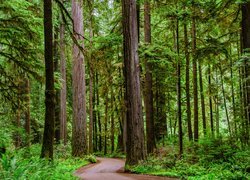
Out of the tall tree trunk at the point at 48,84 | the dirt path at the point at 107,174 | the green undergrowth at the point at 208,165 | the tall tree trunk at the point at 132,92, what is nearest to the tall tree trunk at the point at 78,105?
the dirt path at the point at 107,174

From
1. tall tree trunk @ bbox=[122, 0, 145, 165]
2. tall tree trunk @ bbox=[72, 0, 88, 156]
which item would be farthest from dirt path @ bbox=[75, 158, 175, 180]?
tall tree trunk @ bbox=[72, 0, 88, 156]

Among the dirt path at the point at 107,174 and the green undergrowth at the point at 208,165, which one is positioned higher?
the green undergrowth at the point at 208,165

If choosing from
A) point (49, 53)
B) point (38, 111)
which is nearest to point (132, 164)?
point (49, 53)

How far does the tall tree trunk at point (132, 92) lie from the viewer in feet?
34.9

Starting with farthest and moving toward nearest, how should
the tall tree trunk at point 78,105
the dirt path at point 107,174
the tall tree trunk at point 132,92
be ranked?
the tall tree trunk at point 78,105, the tall tree trunk at point 132,92, the dirt path at point 107,174

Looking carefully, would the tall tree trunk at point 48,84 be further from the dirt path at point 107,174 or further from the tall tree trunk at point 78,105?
the tall tree trunk at point 78,105

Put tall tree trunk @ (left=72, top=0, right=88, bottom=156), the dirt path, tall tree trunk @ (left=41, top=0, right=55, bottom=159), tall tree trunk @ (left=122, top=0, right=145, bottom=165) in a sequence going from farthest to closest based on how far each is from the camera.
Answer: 1. tall tree trunk @ (left=72, top=0, right=88, bottom=156)
2. tall tree trunk @ (left=122, top=0, right=145, bottom=165)
3. the dirt path
4. tall tree trunk @ (left=41, top=0, right=55, bottom=159)

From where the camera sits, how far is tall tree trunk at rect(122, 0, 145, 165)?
34.9 feet

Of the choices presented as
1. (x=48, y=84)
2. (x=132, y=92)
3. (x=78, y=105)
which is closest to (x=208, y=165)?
(x=132, y=92)

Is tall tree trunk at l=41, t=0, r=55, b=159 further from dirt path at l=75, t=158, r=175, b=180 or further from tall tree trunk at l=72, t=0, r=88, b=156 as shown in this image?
tall tree trunk at l=72, t=0, r=88, b=156

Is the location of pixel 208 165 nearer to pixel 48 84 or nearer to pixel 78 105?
pixel 48 84

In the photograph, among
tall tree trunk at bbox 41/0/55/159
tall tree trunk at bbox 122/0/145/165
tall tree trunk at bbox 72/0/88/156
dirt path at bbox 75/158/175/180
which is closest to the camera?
tall tree trunk at bbox 41/0/55/159

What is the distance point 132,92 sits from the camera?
10.9 metres

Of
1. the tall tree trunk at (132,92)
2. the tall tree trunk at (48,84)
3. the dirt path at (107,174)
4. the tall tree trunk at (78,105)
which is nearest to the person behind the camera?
the tall tree trunk at (48,84)
